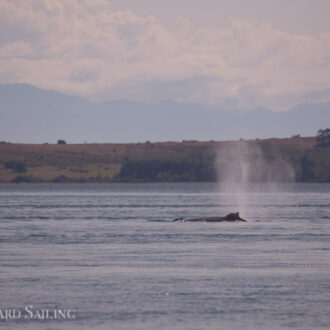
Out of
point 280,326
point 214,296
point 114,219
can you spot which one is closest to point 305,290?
point 214,296

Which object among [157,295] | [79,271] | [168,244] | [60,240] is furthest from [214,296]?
[60,240]

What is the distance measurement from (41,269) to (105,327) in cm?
1271

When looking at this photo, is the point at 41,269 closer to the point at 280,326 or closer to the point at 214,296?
the point at 214,296

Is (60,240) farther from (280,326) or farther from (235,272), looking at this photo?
(280,326)

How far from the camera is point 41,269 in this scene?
40688 millimetres

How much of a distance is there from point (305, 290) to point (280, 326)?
647 cm

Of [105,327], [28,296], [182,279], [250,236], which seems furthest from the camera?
[250,236]

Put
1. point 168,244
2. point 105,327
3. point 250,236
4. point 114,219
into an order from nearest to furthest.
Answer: point 105,327, point 168,244, point 250,236, point 114,219

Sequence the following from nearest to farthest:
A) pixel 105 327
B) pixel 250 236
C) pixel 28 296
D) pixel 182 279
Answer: pixel 105 327
pixel 28 296
pixel 182 279
pixel 250 236

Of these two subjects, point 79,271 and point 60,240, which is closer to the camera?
point 79,271

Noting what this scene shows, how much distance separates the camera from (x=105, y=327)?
→ 28469 millimetres

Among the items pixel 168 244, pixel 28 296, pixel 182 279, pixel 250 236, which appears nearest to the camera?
pixel 28 296

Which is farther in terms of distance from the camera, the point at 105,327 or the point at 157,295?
the point at 157,295


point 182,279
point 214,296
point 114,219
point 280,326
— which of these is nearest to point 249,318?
point 280,326
